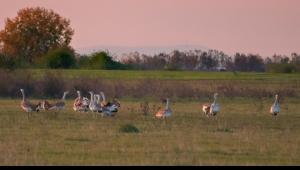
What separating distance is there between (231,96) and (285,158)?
102ft

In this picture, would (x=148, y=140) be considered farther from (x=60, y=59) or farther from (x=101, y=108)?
(x=60, y=59)

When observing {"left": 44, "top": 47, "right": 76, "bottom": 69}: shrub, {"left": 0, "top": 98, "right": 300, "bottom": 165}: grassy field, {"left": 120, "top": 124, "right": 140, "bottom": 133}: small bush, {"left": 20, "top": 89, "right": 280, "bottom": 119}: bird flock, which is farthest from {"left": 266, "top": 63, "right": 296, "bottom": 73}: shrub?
{"left": 120, "top": 124, "right": 140, "bottom": 133}: small bush

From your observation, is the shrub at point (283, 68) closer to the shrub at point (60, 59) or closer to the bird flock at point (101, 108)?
the shrub at point (60, 59)

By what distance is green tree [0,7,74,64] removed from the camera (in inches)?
3597

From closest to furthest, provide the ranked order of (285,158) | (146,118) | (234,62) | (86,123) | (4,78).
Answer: (285,158) < (86,123) < (146,118) < (4,78) < (234,62)

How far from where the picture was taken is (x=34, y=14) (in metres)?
93.6

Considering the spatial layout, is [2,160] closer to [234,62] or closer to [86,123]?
[86,123]

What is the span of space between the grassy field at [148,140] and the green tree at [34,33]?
59988mm

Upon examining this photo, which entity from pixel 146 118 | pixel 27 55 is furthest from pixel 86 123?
pixel 27 55

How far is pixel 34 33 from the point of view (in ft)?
303

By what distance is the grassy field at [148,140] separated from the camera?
1778 cm

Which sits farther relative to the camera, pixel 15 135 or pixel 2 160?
pixel 15 135

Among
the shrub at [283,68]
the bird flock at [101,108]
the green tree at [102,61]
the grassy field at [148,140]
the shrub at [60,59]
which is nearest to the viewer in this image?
the grassy field at [148,140]

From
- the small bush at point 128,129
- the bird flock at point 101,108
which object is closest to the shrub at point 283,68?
the bird flock at point 101,108
